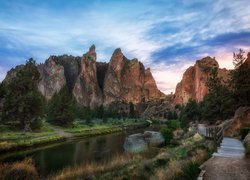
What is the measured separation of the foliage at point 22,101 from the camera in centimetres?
6261

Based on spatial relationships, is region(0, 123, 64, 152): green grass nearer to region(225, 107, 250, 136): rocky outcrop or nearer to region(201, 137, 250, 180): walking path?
region(225, 107, 250, 136): rocky outcrop

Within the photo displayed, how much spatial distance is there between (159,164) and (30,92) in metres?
50.6

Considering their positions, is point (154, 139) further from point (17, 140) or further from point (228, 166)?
point (228, 166)

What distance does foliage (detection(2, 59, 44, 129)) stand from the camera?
62609mm

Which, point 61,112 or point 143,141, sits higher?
point 61,112

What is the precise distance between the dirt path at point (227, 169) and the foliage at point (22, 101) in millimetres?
53212

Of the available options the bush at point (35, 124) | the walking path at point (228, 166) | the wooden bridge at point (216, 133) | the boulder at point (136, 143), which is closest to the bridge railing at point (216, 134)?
the wooden bridge at point (216, 133)

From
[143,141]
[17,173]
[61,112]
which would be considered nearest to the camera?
[17,173]

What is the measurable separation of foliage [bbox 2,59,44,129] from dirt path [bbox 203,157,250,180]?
175ft

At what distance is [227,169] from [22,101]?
5532 centimetres

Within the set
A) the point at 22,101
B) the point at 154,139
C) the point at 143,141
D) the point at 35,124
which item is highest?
the point at 22,101

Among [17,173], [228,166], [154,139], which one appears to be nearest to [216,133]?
[228,166]

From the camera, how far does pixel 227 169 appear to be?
52.3 feet

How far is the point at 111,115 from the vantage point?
16975 cm
